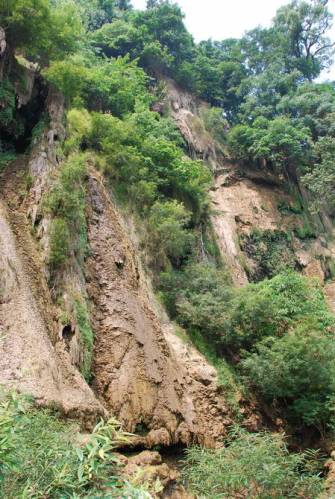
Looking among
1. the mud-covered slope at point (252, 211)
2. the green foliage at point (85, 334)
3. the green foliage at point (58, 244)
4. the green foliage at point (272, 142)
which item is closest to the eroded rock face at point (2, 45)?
the green foliage at point (58, 244)

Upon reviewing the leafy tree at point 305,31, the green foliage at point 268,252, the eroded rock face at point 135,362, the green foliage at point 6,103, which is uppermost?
the leafy tree at point 305,31

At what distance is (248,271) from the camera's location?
2131cm

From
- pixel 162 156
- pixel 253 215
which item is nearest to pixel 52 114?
pixel 162 156

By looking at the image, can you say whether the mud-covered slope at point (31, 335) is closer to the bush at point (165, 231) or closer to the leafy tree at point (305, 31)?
the bush at point (165, 231)

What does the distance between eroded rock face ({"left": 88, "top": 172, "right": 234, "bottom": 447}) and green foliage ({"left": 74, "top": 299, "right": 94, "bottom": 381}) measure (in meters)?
0.34

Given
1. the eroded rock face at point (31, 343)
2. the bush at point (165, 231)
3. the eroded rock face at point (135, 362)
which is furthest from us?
the bush at point (165, 231)

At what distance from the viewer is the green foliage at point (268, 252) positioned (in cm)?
2202

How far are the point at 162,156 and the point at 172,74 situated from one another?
14.8 metres

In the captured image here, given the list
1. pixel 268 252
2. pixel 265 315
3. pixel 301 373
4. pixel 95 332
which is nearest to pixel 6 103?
pixel 95 332

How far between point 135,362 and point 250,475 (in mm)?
3519

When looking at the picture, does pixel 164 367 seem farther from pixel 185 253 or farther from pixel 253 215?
pixel 253 215

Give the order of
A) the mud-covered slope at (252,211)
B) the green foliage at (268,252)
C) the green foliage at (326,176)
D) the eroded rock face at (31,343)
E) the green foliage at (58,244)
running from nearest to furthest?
the eroded rock face at (31,343), the green foliage at (58,244), the green foliage at (326,176), the green foliage at (268,252), the mud-covered slope at (252,211)

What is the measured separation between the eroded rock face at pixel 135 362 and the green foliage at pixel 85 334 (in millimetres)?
340

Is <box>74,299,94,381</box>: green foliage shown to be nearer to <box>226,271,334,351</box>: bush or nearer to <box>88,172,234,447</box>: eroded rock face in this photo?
<box>88,172,234,447</box>: eroded rock face
